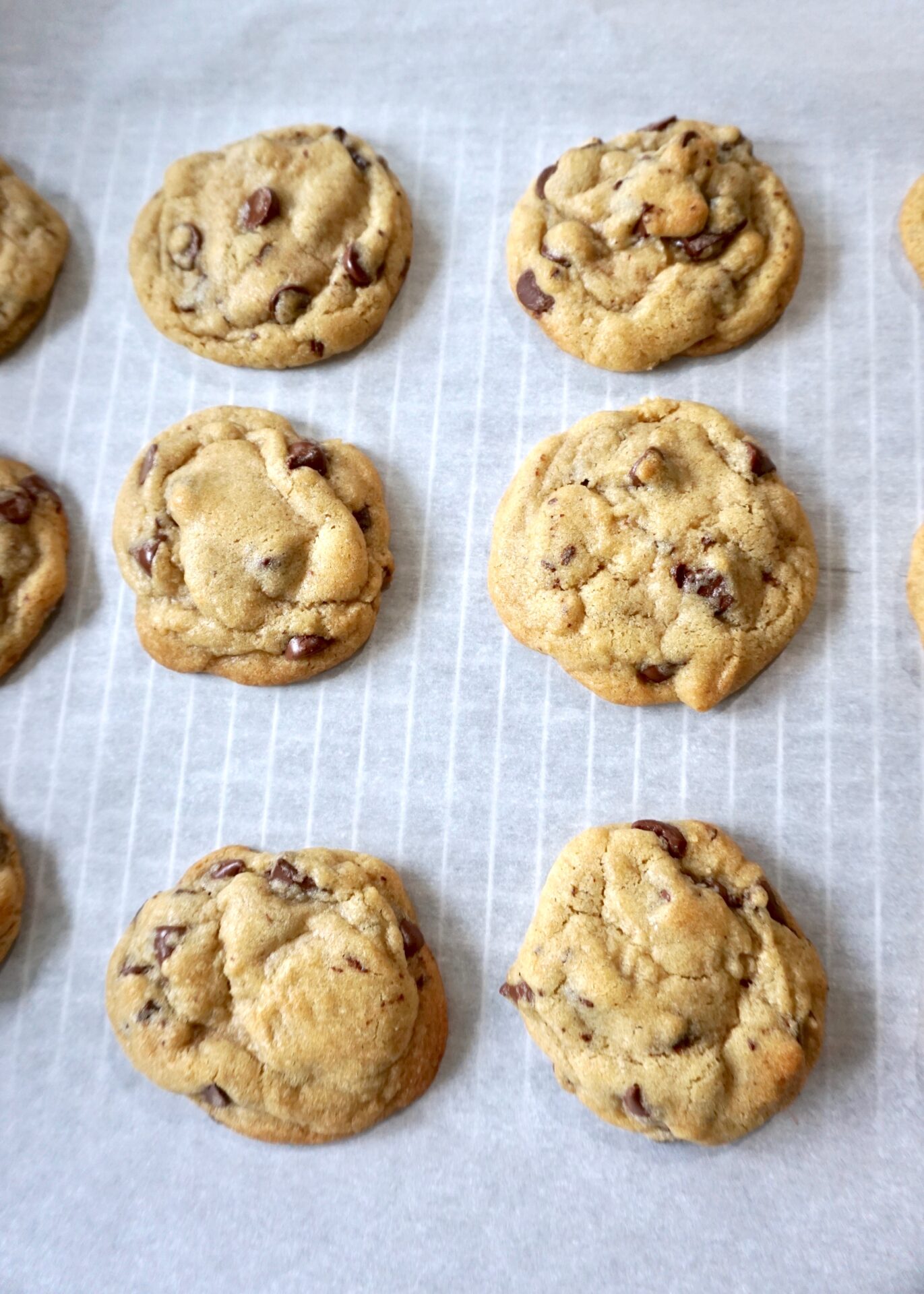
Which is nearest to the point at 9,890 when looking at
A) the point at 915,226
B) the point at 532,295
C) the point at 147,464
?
the point at 147,464

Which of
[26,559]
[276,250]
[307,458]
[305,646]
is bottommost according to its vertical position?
[305,646]

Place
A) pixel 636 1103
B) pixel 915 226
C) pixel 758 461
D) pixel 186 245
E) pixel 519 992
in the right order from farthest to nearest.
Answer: pixel 186 245, pixel 915 226, pixel 758 461, pixel 519 992, pixel 636 1103

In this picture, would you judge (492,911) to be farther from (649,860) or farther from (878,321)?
(878,321)

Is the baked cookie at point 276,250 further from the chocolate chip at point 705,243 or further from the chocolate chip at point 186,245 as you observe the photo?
the chocolate chip at point 705,243

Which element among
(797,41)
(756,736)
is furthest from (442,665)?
(797,41)

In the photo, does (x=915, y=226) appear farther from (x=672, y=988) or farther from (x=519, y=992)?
(x=519, y=992)

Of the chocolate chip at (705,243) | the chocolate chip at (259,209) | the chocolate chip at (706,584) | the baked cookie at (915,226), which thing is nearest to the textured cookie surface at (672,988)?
the chocolate chip at (706,584)
